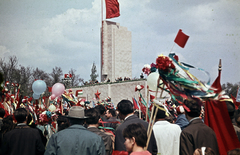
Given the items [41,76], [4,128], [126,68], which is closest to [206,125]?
[4,128]

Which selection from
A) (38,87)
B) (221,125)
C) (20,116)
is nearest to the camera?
(221,125)

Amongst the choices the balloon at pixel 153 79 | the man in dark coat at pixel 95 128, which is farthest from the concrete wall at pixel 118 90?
the man in dark coat at pixel 95 128

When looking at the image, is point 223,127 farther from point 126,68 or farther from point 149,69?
point 126,68

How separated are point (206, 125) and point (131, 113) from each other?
48.0 inches

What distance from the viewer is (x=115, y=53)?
3959 cm

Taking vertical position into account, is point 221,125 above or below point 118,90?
below

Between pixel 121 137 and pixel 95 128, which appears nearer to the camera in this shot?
pixel 121 137

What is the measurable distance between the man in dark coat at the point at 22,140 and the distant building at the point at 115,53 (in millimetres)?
34851

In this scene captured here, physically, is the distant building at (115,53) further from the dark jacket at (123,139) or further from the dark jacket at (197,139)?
the dark jacket at (197,139)

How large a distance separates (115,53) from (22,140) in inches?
1411

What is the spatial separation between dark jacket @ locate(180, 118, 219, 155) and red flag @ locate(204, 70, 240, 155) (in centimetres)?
8

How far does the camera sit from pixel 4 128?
16.4ft

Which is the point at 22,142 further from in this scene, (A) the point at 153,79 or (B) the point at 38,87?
(B) the point at 38,87

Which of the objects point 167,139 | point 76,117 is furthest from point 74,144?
point 167,139
